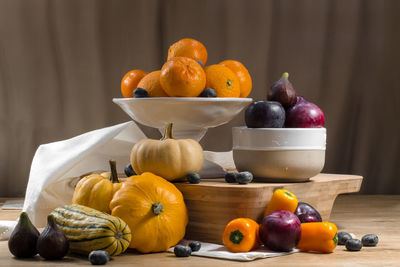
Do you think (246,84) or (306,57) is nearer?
(246,84)

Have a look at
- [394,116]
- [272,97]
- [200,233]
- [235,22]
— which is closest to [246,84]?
[272,97]

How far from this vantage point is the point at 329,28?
1869mm

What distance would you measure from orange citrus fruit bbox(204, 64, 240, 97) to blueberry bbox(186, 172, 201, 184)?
0.62 feet

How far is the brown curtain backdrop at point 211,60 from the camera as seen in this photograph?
5.93ft

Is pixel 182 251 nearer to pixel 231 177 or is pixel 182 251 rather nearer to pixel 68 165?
pixel 231 177

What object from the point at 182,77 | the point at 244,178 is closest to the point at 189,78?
the point at 182,77

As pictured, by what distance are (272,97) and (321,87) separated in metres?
0.66

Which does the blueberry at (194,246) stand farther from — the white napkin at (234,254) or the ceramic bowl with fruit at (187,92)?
the ceramic bowl with fruit at (187,92)

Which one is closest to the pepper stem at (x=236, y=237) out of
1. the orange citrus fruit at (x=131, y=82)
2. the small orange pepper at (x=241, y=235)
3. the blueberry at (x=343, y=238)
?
the small orange pepper at (x=241, y=235)

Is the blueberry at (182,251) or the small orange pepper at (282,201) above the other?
the small orange pepper at (282,201)

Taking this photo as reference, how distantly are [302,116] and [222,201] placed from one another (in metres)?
0.24

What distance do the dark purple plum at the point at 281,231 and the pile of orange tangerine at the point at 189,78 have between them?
0.32 metres

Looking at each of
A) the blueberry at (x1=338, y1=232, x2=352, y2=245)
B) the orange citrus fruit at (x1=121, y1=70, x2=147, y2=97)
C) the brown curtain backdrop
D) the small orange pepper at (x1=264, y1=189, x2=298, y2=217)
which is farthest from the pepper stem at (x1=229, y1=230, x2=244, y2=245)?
the brown curtain backdrop

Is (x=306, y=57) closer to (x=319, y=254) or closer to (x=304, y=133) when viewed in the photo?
(x=304, y=133)
